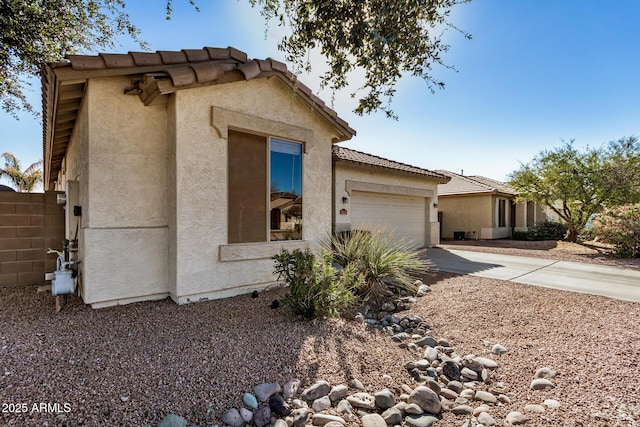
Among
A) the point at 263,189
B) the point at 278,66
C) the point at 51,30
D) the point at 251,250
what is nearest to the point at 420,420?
the point at 251,250

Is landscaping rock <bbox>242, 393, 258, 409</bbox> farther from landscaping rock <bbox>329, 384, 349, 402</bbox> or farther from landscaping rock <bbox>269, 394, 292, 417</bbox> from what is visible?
landscaping rock <bbox>329, 384, 349, 402</bbox>

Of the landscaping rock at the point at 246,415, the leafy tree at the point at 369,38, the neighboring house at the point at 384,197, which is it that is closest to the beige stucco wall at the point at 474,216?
the neighboring house at the point at 384,197

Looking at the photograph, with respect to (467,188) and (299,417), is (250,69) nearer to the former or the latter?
(299,417)

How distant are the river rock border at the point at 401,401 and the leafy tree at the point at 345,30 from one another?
→ 4.62 meters

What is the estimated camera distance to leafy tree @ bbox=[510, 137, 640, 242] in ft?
49.3

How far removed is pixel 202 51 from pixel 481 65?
7.15 meters

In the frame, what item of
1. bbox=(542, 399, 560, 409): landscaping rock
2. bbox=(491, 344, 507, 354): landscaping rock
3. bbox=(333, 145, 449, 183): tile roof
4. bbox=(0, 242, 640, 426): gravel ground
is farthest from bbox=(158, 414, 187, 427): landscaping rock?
bbox=(333, 145, 449, 183): tile roof

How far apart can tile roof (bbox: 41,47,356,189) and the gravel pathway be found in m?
3.82

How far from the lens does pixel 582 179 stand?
51.9ft

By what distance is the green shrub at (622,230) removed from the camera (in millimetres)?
12328

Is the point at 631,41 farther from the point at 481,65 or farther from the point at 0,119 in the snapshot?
the point at 0,119

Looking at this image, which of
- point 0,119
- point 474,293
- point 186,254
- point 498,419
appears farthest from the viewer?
point 0,119

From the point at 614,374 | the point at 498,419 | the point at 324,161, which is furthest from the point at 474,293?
the point at 324,161

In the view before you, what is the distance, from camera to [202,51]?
6.04 m
